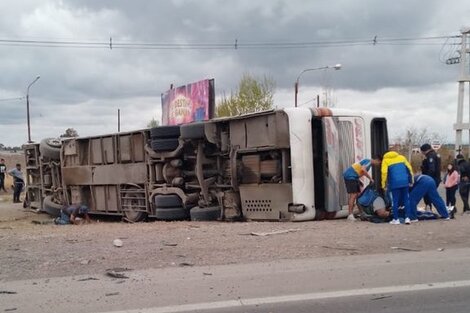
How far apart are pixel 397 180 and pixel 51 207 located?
10644 mm

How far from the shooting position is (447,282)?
20.3 ft

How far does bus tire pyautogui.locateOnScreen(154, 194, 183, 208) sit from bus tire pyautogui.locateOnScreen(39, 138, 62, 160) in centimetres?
555

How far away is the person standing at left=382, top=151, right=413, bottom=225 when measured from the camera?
1012cm

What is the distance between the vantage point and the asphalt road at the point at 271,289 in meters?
5.47

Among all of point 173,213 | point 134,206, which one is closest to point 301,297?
point 173,213

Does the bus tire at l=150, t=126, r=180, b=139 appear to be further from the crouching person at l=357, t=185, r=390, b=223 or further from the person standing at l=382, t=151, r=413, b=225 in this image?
the person standing at l=382, t=151, r=413, b=225

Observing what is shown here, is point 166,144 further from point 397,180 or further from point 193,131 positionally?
point 397,180

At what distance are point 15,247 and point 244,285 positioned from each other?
4.22m

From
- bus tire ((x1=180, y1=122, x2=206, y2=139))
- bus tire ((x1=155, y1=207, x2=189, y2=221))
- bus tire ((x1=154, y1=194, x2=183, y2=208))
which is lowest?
bus tire ((x1=155, y1=207, x2=189, y2=221))

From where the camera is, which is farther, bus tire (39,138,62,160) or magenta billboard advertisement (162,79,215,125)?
magenta billboard advertisement (162,79,215,125)

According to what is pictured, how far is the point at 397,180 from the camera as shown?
10.1 m

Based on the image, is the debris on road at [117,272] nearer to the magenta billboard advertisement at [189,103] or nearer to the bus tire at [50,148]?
the bus tire at [50,148]

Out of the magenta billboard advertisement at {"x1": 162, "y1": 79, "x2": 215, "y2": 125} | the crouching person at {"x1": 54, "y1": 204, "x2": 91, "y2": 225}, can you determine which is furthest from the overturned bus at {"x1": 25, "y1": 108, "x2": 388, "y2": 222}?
the magenta billboard advertisement at {"x1": 162, "y1": 79, "x2": 215, "y2": 125}

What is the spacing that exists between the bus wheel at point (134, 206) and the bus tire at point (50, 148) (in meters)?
3.88
